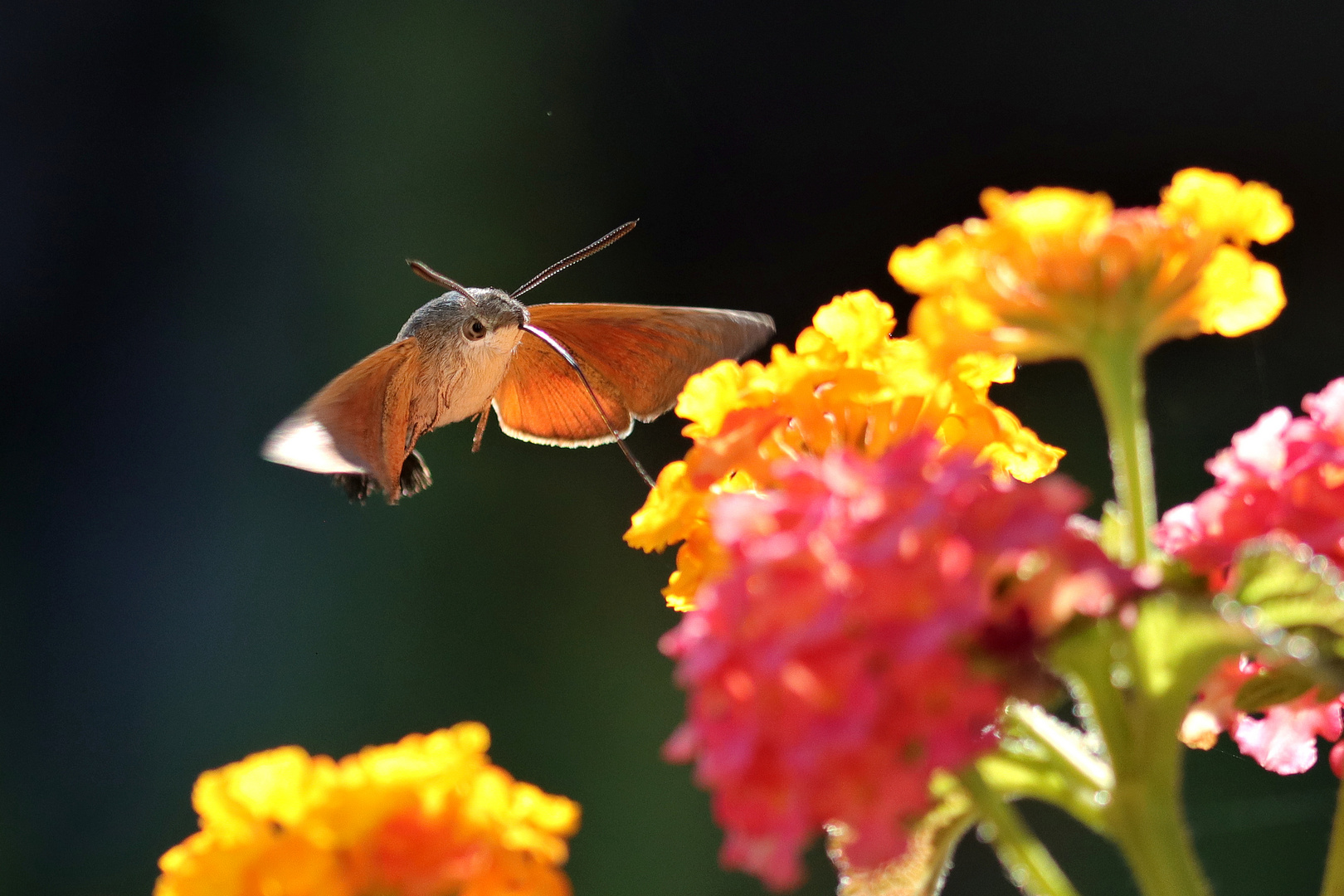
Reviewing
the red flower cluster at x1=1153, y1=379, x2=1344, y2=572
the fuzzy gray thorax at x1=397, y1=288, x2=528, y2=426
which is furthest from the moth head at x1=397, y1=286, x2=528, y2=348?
the red flower cluster at x1=1153, y1=379, x2=1344, y2=572

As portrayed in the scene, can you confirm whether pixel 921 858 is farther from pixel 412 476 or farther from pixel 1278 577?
pixel 412 476

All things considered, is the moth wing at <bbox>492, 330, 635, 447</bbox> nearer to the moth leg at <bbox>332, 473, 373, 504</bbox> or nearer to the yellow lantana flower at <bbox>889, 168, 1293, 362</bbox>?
the moth leg at <bbox>332, 473, 373, 504</bbox>

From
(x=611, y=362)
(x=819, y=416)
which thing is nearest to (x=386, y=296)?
(x=611, y=362)

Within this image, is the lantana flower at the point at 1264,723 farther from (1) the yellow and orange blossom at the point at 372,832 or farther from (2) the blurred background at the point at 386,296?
(2) the blurred background at the point at 386,296

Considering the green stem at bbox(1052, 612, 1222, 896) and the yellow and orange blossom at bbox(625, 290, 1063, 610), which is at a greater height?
the yellow and orange blossom at bbox(625, 290, 1063, 610)

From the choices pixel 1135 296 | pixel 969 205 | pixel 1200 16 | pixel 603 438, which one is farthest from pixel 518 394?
pixel 1200 16

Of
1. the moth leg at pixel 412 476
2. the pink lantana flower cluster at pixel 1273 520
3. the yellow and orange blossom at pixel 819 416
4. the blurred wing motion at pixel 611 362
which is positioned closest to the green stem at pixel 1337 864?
the pink lantana flower cluster at pixel 1273 520
